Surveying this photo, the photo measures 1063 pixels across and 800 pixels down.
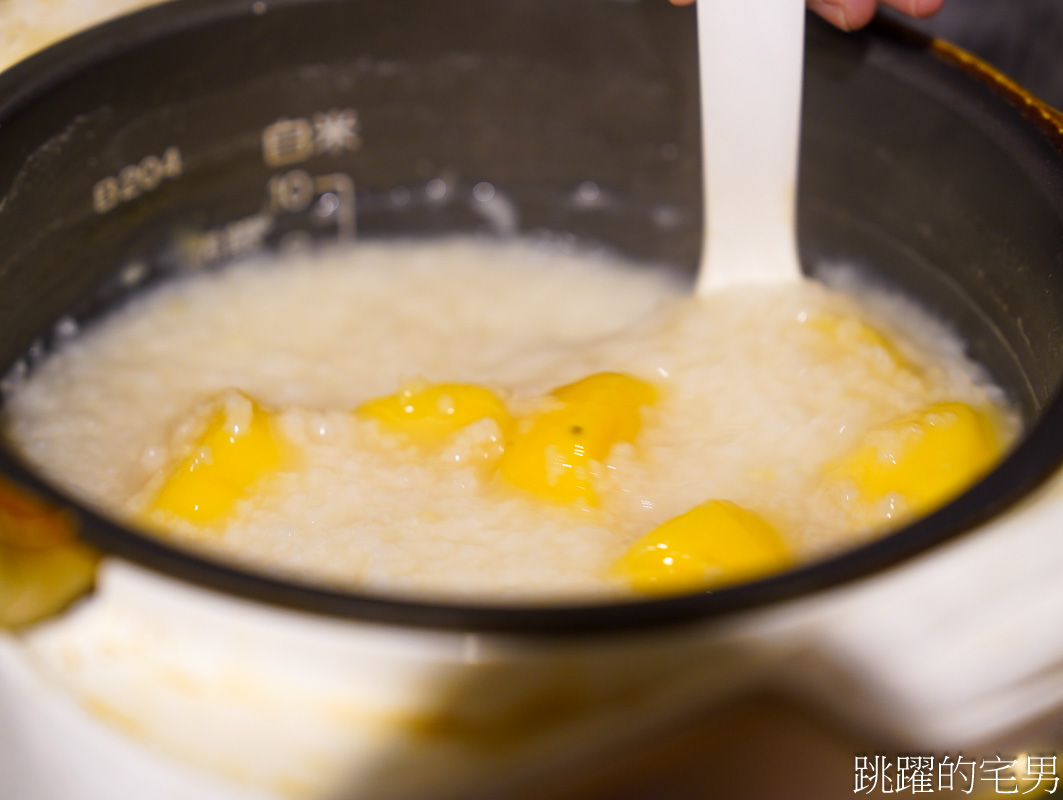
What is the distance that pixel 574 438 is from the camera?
941mm

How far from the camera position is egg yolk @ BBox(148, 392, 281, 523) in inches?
36.0

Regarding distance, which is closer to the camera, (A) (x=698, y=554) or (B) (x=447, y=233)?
(A) (x=698, y=554)

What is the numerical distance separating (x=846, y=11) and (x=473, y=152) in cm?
53

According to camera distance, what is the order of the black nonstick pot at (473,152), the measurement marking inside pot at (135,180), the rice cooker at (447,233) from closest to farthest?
the rice cooker at (447,233), the black nonstick pot at (473,152), the measurement marking inside pot at (135,180)

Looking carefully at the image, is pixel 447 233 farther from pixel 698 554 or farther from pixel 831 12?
pixel 698 554

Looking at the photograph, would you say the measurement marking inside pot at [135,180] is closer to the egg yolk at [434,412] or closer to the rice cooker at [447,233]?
the rice cooker at [447,233]

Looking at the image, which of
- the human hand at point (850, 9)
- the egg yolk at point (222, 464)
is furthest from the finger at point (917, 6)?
the egg yolk at point (222, 464)

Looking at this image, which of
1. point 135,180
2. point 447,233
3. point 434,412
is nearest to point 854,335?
point 434,412

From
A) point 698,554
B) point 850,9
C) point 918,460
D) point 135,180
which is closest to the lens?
point 698,554

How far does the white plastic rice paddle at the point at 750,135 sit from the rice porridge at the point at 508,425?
0.05m

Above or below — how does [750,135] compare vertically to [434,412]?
above

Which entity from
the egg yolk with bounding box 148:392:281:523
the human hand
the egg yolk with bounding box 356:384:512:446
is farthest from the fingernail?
the egg yolk with bounding box 148:392:281:523

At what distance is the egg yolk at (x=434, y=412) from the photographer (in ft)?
3.30

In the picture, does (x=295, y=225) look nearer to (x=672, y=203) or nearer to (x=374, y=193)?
(x=374, y=193)
